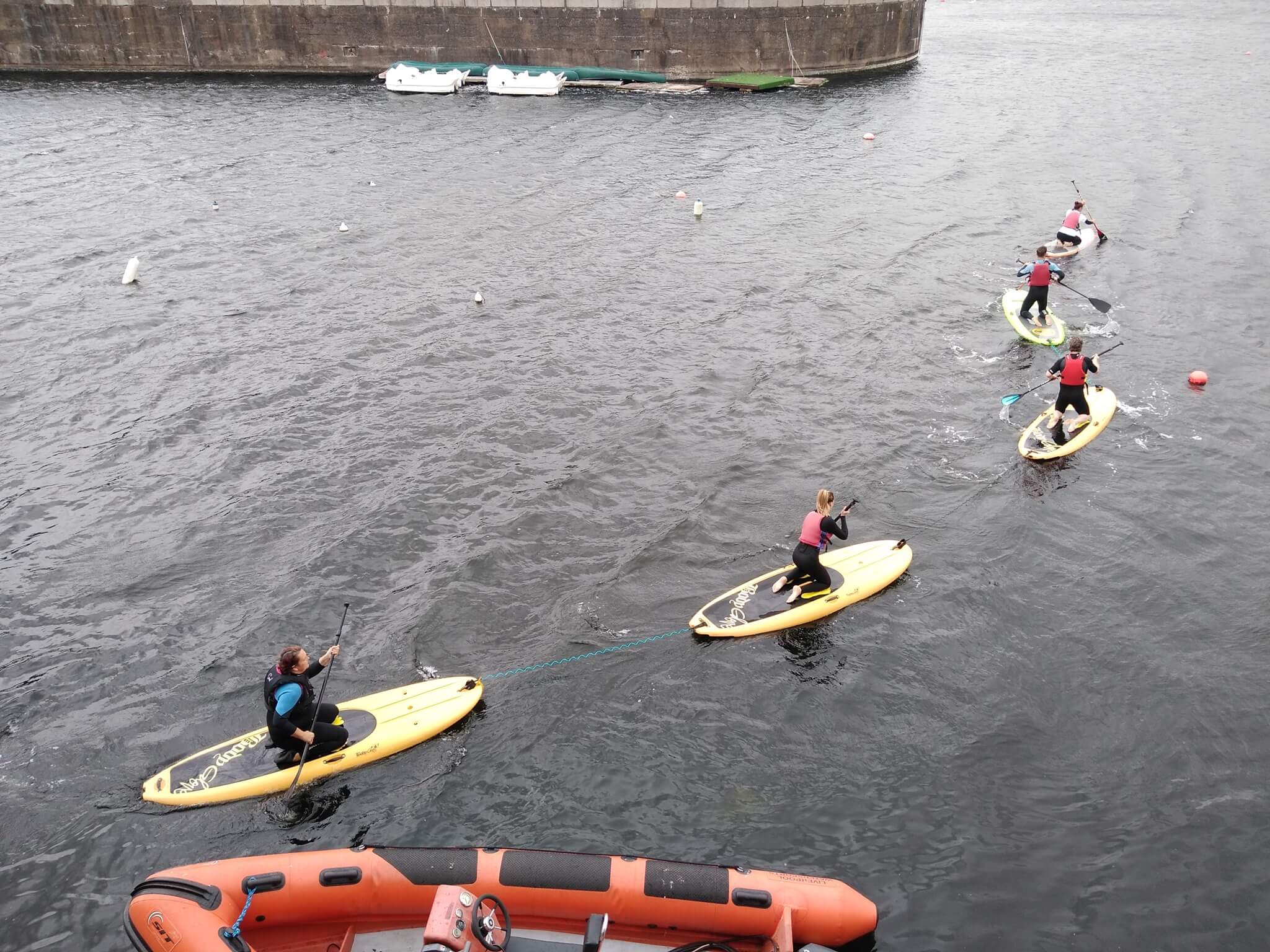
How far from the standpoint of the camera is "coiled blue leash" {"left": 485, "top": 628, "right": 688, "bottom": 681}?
14594 millimetres

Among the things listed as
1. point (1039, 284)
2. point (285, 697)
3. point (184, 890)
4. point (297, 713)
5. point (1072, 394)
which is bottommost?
point (184, 890)

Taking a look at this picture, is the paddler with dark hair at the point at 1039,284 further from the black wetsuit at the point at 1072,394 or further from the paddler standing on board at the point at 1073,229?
the paddler standing on board at the point at 1073,229

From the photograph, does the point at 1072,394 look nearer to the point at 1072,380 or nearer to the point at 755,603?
the point at 1072,380

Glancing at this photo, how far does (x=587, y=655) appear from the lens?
14.9 m

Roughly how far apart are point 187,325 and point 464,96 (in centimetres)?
3073

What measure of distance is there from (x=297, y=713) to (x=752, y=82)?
47996 mm

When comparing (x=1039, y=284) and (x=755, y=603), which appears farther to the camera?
(x=1039, y=284)

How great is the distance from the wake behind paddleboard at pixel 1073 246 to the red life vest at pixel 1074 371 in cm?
1191

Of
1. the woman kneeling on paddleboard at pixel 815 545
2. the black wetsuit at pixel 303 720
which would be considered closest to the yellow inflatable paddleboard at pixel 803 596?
the woman kneeling on paddleboard at pixel 815 545

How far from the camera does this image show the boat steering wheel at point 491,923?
30.8 ft

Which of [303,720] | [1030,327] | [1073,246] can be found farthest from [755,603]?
[1073,246]

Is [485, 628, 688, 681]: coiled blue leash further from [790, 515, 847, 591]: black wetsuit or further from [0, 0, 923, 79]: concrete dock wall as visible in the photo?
[0, 0, 923, 79]: concrete dock wall

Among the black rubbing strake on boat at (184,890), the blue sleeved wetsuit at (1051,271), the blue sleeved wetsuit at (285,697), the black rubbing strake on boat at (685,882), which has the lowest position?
Result: the black rubbing strake on boat at (685,882)

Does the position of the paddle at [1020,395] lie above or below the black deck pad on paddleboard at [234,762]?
above
